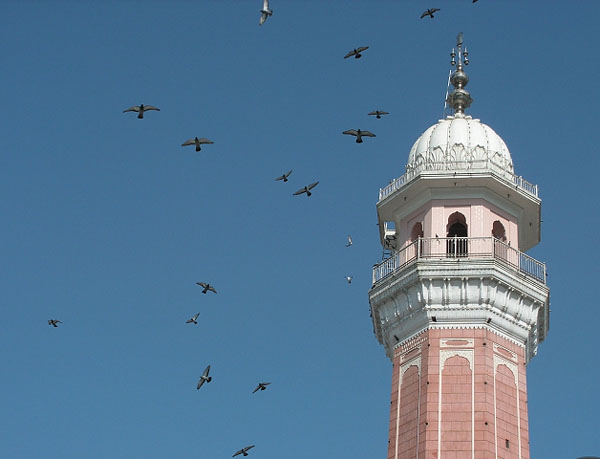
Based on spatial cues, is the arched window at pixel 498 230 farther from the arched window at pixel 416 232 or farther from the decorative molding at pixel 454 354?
the decorative molding at pixel 454 354

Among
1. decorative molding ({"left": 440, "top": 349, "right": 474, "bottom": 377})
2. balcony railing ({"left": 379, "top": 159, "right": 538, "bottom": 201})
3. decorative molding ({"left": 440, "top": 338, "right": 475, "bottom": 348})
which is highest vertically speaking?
balcony railing ({"left": 379, "top": 159, "right": 538, "bottom": 201})

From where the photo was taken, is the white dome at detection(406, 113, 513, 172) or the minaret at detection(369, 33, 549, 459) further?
the white dome at detection(406, 113, 513, 172)

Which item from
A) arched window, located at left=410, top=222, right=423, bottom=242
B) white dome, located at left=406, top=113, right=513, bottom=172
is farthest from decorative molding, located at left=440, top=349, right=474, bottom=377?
white dome, located at left=406, top=113, right=513, bottom=172

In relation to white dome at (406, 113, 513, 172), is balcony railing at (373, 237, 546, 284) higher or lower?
lower

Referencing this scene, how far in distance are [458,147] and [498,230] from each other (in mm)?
3334

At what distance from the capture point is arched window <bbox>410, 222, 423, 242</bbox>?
160 ft

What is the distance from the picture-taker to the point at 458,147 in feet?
160

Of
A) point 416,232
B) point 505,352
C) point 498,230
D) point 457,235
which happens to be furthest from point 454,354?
point 416,232

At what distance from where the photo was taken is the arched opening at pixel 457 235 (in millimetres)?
46562

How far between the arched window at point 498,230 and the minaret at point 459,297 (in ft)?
0.14

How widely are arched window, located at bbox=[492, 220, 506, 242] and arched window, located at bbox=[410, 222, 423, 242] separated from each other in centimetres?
262

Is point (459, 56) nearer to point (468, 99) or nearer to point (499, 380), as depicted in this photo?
point (468, 99)

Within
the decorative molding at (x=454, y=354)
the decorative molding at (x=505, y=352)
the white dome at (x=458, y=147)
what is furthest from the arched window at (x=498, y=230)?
the decorative molding at (x=454, y=354)

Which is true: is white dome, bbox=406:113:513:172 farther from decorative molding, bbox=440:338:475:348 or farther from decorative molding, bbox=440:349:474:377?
decorative molding, bbox=440:349:474:377
